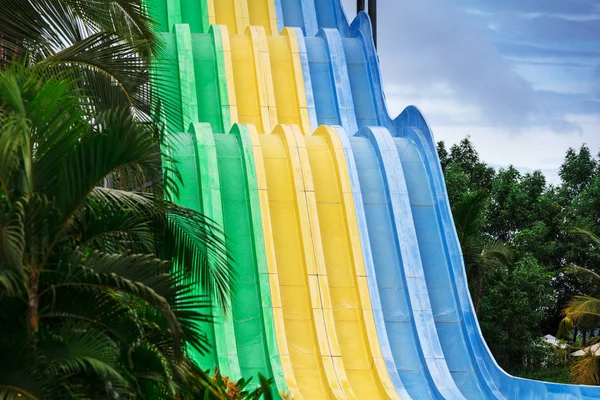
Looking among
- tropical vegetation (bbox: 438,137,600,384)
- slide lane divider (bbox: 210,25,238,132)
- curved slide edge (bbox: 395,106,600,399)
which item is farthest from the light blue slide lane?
tropical vegetation (bbox: 438,137,600,384)

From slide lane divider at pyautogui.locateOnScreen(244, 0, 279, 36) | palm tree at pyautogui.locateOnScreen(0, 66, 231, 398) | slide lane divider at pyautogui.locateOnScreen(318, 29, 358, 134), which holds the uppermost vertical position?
slide lane divider at pyautogui.locateOnScreen(244, 0, 279, 36)

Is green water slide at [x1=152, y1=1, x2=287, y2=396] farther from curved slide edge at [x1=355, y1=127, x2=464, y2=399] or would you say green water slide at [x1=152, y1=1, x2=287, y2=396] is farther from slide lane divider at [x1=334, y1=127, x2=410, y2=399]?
curved slide edge at [x1=355, y1=127, x2=464, y2=399]

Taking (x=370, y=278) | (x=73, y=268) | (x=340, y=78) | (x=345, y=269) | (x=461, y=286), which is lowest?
(x=73, y=268)

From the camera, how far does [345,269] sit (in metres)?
17.6

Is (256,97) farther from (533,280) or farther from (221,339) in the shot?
(533,280)

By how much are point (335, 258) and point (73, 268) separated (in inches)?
403

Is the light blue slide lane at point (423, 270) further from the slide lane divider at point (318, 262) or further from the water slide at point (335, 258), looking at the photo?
the slide lane divider at point (318, 262)

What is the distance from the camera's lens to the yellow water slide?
15992 millimetres

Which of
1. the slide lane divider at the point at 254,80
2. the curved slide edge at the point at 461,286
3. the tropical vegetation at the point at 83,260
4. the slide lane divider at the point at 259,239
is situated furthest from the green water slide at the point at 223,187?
the tropical vegetation at the point at 83,260

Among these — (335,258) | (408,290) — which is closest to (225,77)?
(335,258)

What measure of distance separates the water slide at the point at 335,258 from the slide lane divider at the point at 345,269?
22 mm

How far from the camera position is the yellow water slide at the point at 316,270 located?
15992 millimetres

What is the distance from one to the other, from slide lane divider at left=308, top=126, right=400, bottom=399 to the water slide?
0.07ft

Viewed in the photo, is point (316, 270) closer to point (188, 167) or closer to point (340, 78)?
point (188, 167)
